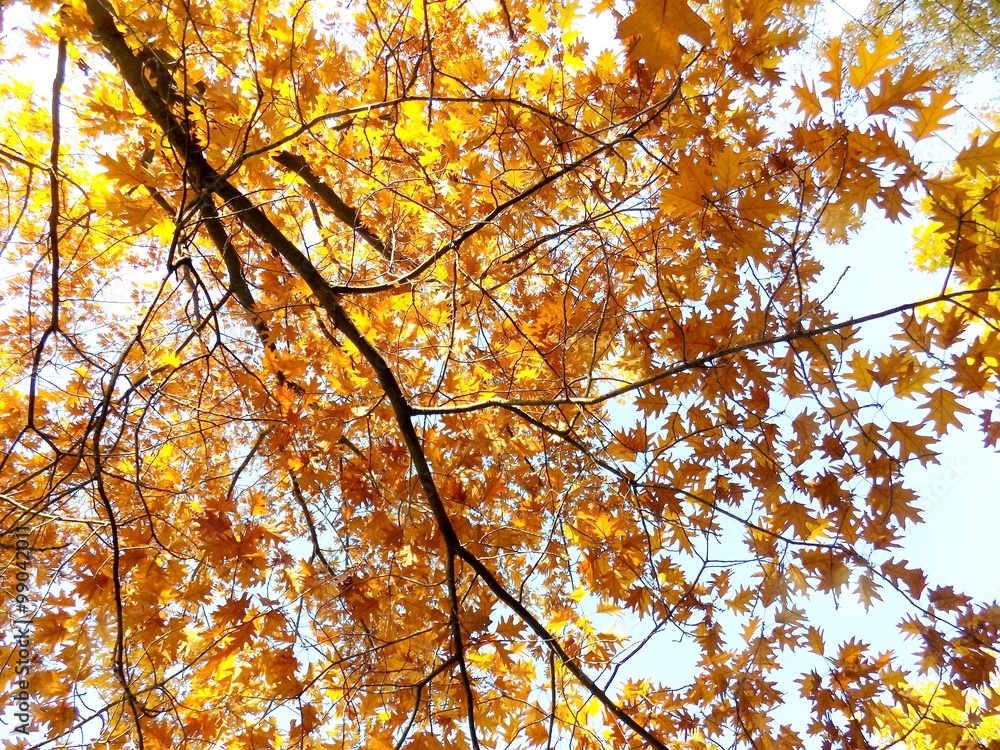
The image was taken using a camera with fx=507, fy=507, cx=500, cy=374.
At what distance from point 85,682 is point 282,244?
2.26 m

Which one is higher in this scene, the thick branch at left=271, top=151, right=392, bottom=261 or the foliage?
the foliage

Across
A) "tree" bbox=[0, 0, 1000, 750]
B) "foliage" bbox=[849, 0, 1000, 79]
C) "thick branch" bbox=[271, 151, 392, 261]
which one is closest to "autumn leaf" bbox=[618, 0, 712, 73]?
"tree" bbox=[0, 0, 1000, 750]

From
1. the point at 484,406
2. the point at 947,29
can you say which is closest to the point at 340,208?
the point at 484,406

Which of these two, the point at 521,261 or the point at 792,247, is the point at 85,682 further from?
the point at 792,247

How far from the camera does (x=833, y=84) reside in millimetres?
1577

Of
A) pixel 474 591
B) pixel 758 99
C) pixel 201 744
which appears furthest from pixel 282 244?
pixel 758 99

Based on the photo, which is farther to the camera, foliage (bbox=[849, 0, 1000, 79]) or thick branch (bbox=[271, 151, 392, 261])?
foliage (bbox=[849, 0, 1000, 79])

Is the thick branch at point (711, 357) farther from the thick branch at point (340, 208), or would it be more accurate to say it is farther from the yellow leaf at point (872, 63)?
the thick branch at point (340, 208)

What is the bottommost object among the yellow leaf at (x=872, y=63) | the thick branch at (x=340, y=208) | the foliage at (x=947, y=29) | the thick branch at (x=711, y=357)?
the thick branch at (x=711, y=357)

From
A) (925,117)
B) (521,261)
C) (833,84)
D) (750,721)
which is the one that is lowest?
(750,721)

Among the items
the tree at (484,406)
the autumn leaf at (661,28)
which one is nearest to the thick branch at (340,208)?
the tree at (484,406)

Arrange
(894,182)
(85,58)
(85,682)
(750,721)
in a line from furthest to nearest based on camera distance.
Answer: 1. (85,58)
2. (85,682)
3. (750,721)
4. (894,182)

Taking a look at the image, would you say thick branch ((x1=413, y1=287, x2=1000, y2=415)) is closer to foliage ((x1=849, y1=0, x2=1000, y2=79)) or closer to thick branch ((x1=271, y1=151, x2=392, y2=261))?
thick branch ((x1=271, y1=151, x2=392, y2=261))

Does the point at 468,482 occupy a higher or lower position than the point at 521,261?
lower
